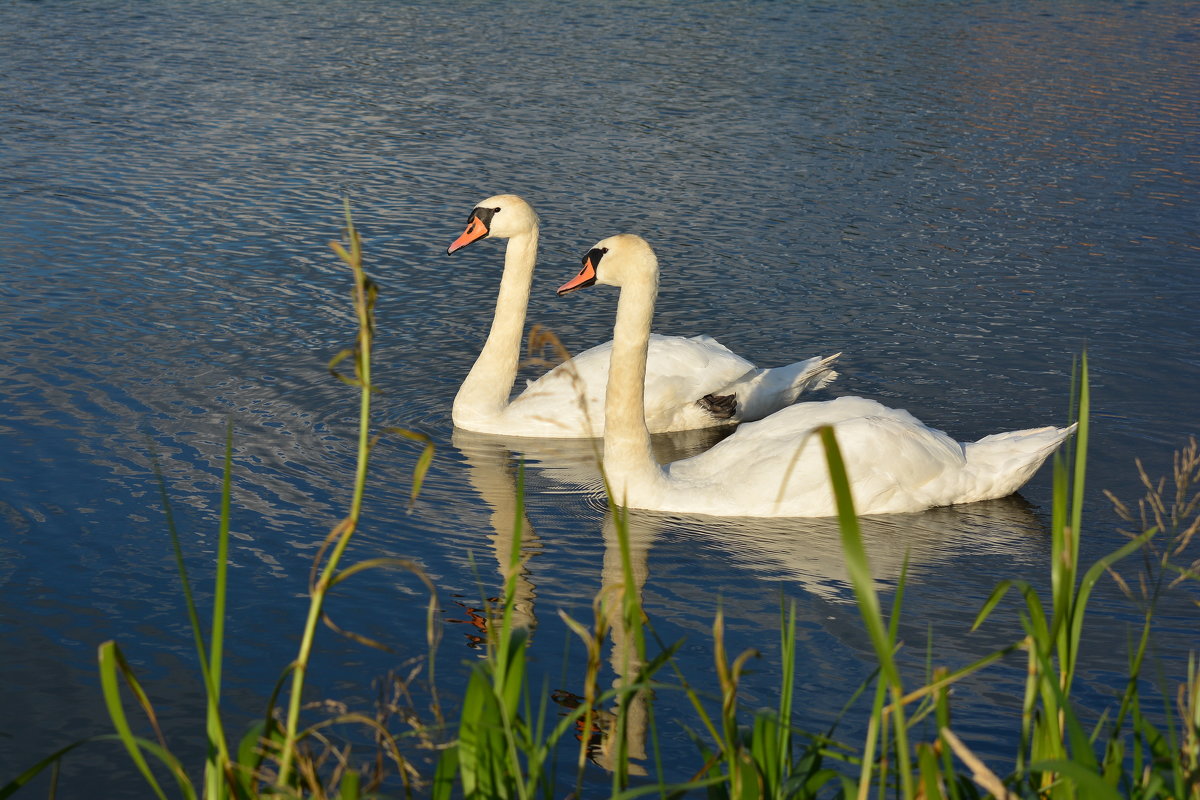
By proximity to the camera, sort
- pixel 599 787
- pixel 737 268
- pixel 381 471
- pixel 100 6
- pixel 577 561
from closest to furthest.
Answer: pixel 599 787
pixel 577 561
pixel 381 471
pixel 737 268
pixel 100 6

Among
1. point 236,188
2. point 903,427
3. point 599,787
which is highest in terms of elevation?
point 236,188

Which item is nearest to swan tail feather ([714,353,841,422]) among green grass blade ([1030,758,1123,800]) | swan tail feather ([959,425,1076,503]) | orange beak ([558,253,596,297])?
swan tail feather ([959,425,1076,503])

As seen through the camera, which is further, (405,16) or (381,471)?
(405,16)

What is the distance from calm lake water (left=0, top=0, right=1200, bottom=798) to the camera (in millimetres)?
5750

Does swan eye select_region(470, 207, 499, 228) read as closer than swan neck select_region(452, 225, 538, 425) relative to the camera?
No

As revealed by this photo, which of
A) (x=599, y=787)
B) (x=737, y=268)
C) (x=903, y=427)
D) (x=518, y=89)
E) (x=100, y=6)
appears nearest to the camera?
(x=599, y=787)

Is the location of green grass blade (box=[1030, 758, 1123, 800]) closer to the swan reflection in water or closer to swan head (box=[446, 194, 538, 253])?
the swan reflection in water

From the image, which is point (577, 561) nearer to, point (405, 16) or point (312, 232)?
point (312, 232)

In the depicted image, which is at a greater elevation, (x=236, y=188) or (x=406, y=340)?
(x=236, y=188)

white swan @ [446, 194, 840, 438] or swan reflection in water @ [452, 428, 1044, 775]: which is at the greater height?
white swan @ [446, 194, 840, 438]

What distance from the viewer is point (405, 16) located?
22.7m

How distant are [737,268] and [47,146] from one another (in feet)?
24.0

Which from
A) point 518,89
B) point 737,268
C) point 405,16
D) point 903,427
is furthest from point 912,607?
point 405,16

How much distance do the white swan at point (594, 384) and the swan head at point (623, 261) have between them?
115 cm
